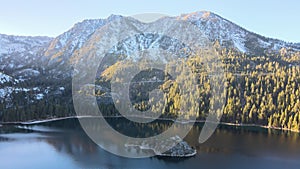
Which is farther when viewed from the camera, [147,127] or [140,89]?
[140,89]

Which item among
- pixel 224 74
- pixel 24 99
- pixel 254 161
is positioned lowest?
pixel 254 161

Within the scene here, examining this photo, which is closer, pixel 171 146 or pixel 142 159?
pixel 142 159

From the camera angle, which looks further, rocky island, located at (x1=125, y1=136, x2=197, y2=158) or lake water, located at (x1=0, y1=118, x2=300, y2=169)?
rocky island, located at (x1=125, y1=136, x2=197, y2=158)

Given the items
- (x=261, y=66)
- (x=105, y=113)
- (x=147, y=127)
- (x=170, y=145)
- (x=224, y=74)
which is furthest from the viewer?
(x=261, y=66)

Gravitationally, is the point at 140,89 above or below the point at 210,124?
above

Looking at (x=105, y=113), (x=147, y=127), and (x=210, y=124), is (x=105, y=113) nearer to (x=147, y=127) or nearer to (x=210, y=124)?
(x=147, y=127)

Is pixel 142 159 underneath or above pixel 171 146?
underneath

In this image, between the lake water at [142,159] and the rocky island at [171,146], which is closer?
the lake water at [142,159]

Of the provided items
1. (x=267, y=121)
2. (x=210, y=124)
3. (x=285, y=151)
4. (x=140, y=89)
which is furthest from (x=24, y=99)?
(x=285, y=151)
